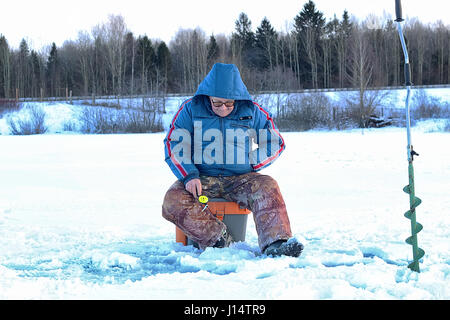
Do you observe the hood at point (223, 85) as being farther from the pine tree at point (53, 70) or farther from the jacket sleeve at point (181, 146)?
the pine tree at point (53, 70)

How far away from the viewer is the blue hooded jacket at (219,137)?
298cm

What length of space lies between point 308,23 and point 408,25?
8612 mm

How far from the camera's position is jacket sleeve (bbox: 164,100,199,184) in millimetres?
2934

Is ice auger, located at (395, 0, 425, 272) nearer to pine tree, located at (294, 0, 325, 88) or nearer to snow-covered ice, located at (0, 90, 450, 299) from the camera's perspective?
snow-covered ice, located at (0, 90, 450, 299)

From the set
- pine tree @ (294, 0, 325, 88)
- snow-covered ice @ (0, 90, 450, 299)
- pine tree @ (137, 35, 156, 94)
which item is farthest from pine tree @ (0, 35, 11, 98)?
snow-covered ice @ (0, 90, 450, 299)

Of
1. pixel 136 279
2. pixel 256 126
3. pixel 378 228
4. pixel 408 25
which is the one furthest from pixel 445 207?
pixel 408 25

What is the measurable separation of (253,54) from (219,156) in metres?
38.9

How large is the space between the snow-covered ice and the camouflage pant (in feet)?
0.38

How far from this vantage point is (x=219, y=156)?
3.01 meters

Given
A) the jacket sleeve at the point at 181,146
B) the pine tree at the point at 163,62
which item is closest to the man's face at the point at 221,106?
the jacket sleeve at the point at 181,146

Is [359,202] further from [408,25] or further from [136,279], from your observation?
[408,25]

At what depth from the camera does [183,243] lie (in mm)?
3086

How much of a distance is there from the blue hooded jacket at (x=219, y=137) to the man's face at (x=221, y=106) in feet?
0.10

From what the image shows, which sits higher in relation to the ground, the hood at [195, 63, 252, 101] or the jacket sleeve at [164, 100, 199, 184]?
the hood at [195, 63, 252, 101]
